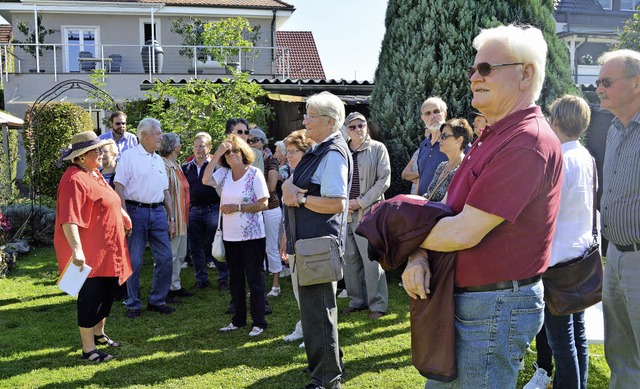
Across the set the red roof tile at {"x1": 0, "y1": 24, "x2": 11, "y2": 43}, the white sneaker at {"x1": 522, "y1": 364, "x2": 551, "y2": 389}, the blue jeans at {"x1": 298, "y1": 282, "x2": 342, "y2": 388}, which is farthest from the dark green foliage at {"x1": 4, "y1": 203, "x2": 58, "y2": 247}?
the red roof tile at {"x1": 0, "y1": 24, "x2": 11, "y2": 43}

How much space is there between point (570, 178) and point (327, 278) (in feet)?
5.52

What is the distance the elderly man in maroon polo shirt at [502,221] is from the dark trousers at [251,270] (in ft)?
12.4

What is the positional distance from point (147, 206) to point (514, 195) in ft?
17.6

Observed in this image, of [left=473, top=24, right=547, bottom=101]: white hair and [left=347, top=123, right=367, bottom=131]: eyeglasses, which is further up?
[left=473, top=24, right=547, bottom=101]: white hair

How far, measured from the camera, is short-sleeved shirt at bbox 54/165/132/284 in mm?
5242

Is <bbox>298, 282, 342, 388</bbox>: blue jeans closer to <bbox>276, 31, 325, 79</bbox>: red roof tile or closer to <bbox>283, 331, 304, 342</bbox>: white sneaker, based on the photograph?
<bbox>283, 331, 304, 342</bbox>: white sneaker

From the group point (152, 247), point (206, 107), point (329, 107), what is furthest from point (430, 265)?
point (206, 107)

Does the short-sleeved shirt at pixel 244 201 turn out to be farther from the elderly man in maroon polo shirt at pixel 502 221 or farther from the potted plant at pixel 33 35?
the potted plant at pixel 33 35

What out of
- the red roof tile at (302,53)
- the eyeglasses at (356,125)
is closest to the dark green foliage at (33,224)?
the eyeglasses at (356,125)

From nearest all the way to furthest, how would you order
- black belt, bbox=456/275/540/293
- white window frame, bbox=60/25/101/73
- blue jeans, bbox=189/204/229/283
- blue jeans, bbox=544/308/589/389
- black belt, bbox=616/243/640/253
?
black belt, bbox=456/275/540/293 < black belt, bbox=616/243/640/253 < blue jeans, bbox=544/308/589/389 < blue jeans, bbox=189/204/229/283 < white window frame, bbox=60/25/101/73

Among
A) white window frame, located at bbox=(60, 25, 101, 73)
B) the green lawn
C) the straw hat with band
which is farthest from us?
white window frame, located at bbox=(60, 25, 101, 73)

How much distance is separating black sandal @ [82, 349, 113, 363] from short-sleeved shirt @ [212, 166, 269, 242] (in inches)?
58.7

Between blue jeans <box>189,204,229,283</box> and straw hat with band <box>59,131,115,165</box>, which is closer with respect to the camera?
straw hat with band <box>59,131,115,165</box>

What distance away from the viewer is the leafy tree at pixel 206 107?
10031 mm
